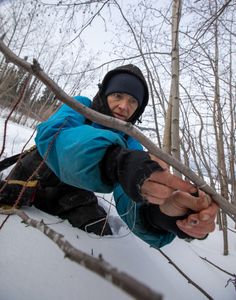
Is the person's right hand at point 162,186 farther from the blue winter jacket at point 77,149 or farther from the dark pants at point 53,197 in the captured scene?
the dark pants at point 53,197

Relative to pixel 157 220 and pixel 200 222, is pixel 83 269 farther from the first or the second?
pixel 200 222

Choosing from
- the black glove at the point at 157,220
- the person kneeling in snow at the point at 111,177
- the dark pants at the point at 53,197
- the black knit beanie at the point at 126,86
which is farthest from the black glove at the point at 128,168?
the black knit beanie at the point at 126,86

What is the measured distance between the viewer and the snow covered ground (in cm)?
86

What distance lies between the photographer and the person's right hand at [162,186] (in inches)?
25.2

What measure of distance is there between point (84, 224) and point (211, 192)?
2.92 feet

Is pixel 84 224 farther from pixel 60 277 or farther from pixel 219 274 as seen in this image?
pixel 219 274

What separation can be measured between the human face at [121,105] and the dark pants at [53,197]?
48 cm

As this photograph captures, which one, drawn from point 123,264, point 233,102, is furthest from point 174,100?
point 123,264

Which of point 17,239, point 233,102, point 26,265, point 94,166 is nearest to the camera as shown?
point 94,166

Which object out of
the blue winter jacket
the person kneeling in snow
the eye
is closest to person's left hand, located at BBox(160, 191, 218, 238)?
the person kneeling in snow

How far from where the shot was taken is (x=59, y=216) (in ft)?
4.80

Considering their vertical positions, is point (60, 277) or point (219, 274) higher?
point (219, 274)

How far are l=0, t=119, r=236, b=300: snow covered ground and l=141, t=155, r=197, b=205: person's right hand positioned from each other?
0.31 meters

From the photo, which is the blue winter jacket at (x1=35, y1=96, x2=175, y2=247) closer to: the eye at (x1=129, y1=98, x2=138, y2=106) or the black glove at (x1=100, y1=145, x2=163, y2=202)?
the black glove at (x1=100, y1=145, x2=163, y2=202)
